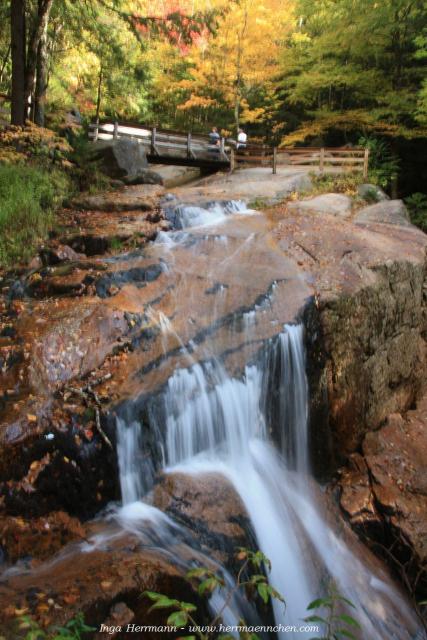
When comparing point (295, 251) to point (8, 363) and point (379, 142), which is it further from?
point (379, 142)

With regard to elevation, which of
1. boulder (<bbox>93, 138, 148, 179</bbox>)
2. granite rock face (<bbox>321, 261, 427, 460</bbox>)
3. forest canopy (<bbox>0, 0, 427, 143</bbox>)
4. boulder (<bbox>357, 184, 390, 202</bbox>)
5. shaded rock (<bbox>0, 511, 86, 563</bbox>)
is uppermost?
forest canopy (<bbox>0, 0, 427, 143</bbox>)

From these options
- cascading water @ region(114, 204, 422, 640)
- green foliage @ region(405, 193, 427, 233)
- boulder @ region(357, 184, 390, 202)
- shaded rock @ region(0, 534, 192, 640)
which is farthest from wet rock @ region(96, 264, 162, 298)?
green foliage @ region(405, 193, 427, 233)

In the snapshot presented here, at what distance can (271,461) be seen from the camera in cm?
598

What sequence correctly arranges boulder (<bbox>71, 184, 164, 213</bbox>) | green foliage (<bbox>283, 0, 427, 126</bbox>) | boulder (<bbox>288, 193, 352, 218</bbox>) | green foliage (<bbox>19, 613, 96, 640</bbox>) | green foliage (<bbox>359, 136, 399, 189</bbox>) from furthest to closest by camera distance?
green foliage (<bbox>359, 136, 399, 189</bbox>)
green foliage (<bbox>283, 0, 427, 126</bbox>)
boulder (<bbox>288, 193, 352, 218</bbox>)
boulder (<bbox>71, 184, 164, 213</bbox>)
green foliage (<bbox>19, 613, 96, 640</bbox>)

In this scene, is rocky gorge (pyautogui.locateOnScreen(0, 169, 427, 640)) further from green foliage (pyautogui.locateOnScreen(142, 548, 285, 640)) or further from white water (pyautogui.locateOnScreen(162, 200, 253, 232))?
green foliage (pyautogui.locateOnScreen(142, 548, 285, 640))

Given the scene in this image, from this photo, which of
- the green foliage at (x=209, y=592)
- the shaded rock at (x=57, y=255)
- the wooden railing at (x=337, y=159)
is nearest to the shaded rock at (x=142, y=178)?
the wooden railing at (x=337, y=159)

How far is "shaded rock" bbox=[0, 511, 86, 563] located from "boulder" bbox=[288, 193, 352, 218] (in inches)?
358

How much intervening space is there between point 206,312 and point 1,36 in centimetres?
1073

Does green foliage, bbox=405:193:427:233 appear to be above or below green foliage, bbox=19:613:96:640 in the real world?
above

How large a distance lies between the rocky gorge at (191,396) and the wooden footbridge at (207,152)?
586 cm

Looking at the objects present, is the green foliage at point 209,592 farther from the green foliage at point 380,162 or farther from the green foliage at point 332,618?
the green foliage at point 380,162

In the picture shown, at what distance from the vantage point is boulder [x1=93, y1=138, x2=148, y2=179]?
13.4 metres

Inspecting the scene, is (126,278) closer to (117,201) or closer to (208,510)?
(208,510)

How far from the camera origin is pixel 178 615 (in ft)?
6.71
